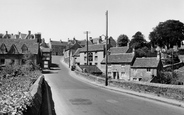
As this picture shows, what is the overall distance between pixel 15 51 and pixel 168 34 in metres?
59.8

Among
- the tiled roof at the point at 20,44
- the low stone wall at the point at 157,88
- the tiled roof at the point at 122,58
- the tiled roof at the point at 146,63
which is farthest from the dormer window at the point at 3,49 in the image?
the low stone wall at the point at 157,88

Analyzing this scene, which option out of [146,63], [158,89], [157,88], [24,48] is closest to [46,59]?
[24,48]

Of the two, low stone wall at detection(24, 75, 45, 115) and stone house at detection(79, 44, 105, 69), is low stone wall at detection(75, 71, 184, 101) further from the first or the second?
stone house at detection(79, 44, 105, 69)

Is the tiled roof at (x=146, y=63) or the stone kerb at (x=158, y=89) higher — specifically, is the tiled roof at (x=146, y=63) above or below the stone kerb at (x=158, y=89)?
above

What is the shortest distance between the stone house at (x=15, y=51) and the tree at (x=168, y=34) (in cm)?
5159

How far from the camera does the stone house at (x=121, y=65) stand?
52.7m

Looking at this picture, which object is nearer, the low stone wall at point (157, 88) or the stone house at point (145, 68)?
the low stone wall at point (157, 88)

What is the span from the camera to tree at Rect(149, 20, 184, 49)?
7900 cm

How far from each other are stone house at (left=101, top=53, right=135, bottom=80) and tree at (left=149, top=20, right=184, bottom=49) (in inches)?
1319

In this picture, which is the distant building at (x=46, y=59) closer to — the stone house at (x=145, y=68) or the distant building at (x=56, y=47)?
the stone house at (x=145, y=68)

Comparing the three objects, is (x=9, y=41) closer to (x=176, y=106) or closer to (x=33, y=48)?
(x=33, y=48)

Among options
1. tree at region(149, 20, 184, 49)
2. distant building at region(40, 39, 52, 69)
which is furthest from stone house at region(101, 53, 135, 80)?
tree at region(149, 20, 184, 49)

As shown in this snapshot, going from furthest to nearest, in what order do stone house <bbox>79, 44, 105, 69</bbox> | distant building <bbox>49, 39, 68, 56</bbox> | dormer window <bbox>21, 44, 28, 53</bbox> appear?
distant building <bbox>49, 39, 68, 56</bbox> → stone house <bbox>79, 44, 105, 69</bbox> → dormer window <bbox>21, 44, 28, 53</bbox>

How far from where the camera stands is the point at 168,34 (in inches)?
3152
